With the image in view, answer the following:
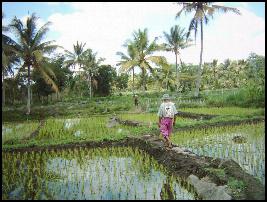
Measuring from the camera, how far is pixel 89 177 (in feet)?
19.6

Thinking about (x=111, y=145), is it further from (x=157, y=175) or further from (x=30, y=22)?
(x=30, y=22)

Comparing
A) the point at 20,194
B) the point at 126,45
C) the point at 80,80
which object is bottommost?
the point at 20,194

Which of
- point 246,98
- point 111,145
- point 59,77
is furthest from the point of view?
point 59,77

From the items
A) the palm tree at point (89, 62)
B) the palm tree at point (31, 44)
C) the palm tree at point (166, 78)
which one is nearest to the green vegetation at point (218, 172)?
the palm tree at point (31, 44)

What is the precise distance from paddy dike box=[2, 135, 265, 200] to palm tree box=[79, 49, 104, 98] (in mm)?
22775

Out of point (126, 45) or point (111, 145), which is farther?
point (126, 45)

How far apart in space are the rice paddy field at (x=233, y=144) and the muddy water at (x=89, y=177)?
4.75 ft

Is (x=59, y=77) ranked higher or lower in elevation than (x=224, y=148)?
higher

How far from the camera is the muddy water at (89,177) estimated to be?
198 inches

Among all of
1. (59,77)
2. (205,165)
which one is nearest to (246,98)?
(205,165)

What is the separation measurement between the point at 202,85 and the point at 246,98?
2422cm

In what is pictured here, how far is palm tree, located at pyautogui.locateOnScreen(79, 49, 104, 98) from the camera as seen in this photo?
101 feet

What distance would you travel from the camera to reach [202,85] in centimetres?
4188

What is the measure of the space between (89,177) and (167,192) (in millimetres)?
1632
